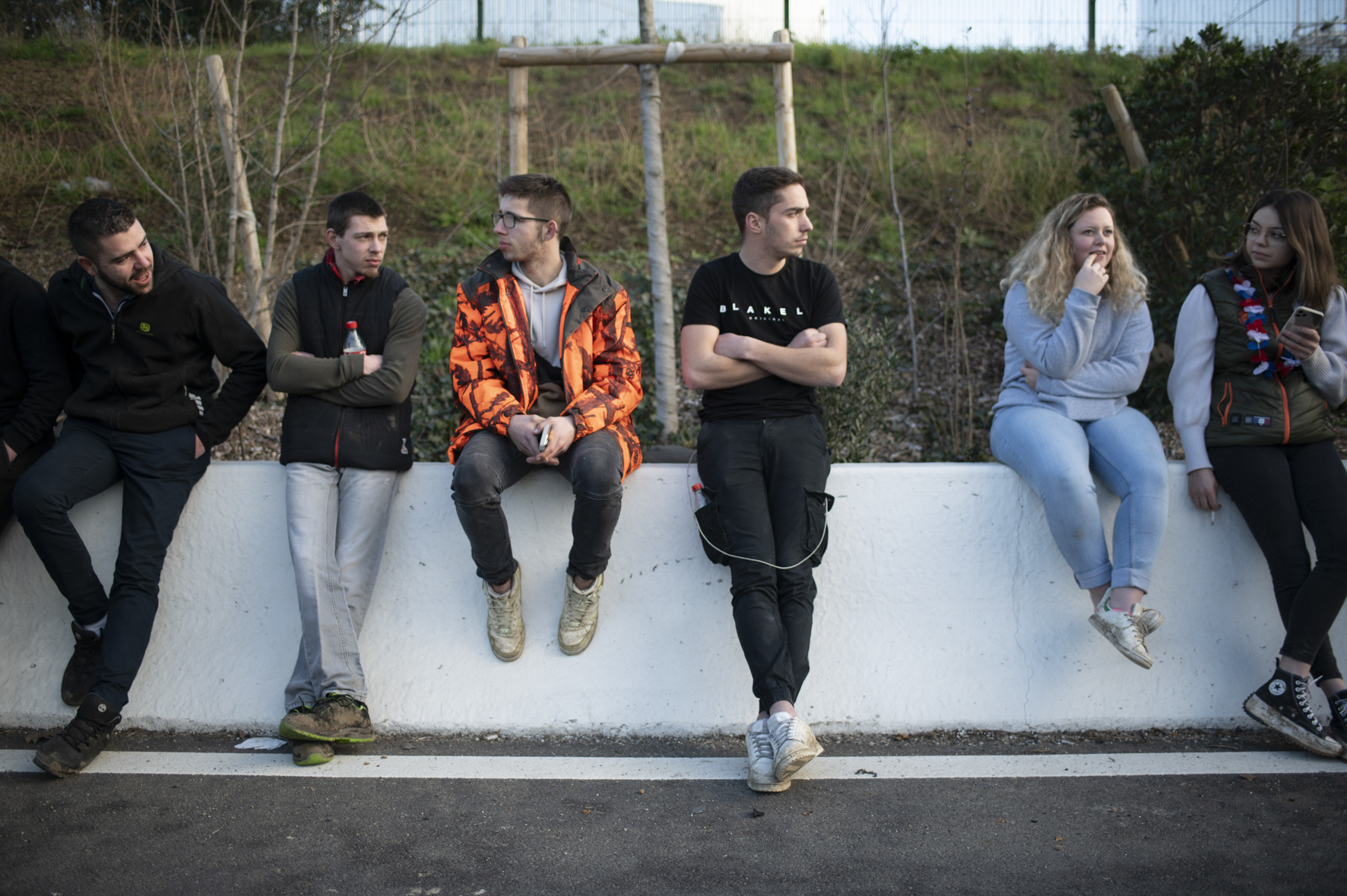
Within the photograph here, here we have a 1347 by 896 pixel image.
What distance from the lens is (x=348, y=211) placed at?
361 cm

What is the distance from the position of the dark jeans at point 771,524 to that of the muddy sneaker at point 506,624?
78 cm

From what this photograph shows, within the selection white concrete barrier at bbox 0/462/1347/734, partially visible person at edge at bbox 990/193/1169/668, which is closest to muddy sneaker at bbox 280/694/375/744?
white concrete barrier at bbox 0/462/1347/734

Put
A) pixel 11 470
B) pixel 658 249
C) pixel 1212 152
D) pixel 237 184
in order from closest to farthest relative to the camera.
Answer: pixel 11 470 < pixel 658 249 < pixel 1212 152 < pixel 237 184

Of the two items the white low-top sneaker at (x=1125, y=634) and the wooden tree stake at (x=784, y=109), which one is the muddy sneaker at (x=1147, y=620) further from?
the wooden tree stake at (x=784, y=109)

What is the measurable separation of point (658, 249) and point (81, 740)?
3614 mm

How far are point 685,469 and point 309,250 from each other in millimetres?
6715

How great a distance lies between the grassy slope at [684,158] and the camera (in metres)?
7.34

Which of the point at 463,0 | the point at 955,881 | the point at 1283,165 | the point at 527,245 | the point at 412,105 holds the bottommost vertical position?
the point at 955,881

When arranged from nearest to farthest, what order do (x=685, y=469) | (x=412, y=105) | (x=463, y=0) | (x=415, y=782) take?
1. (x=415, y=782)
2. (x=685, y=469)
3. (x=412, y=105)
4. (x=463, y=0)

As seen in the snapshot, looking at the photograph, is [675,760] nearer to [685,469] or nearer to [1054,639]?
[685,469]

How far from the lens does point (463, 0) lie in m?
14.8

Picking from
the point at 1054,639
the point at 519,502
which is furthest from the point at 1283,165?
the point at 519,502

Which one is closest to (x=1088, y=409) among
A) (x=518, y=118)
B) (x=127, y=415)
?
(x=518, y=118)

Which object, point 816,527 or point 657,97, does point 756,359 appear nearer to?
point 816,527
